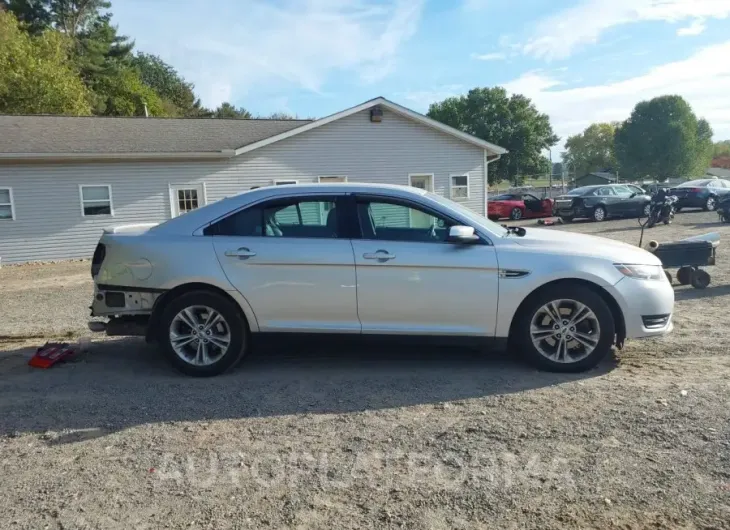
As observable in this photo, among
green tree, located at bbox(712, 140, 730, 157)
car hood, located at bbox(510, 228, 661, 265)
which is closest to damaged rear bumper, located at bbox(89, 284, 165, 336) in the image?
car hood, located at bbox(510, 228, 661, 265)

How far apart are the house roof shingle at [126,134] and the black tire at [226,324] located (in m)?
13.4

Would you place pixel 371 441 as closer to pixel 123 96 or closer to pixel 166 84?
pixel 123 96

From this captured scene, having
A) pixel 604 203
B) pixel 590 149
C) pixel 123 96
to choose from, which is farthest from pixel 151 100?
pixel 590 149

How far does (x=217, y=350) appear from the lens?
4.87 metres

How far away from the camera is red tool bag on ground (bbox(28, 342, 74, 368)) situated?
207 inches

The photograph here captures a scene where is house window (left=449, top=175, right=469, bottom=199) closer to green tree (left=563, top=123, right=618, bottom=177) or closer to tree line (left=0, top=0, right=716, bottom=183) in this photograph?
tree line (left=0, top=0, right=716, bottom=183)

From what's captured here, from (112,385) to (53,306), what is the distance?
16.0ft

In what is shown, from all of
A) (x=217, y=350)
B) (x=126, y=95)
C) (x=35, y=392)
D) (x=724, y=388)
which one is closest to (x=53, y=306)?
(x=35, y=392)

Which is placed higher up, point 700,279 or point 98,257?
point 98,257

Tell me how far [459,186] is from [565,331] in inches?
652

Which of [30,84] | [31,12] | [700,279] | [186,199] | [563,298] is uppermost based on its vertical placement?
[31,12]

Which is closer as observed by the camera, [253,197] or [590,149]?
[253,197]

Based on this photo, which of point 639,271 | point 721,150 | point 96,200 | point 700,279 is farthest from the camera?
point 721,150

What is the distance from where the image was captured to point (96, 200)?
16.9 meters
